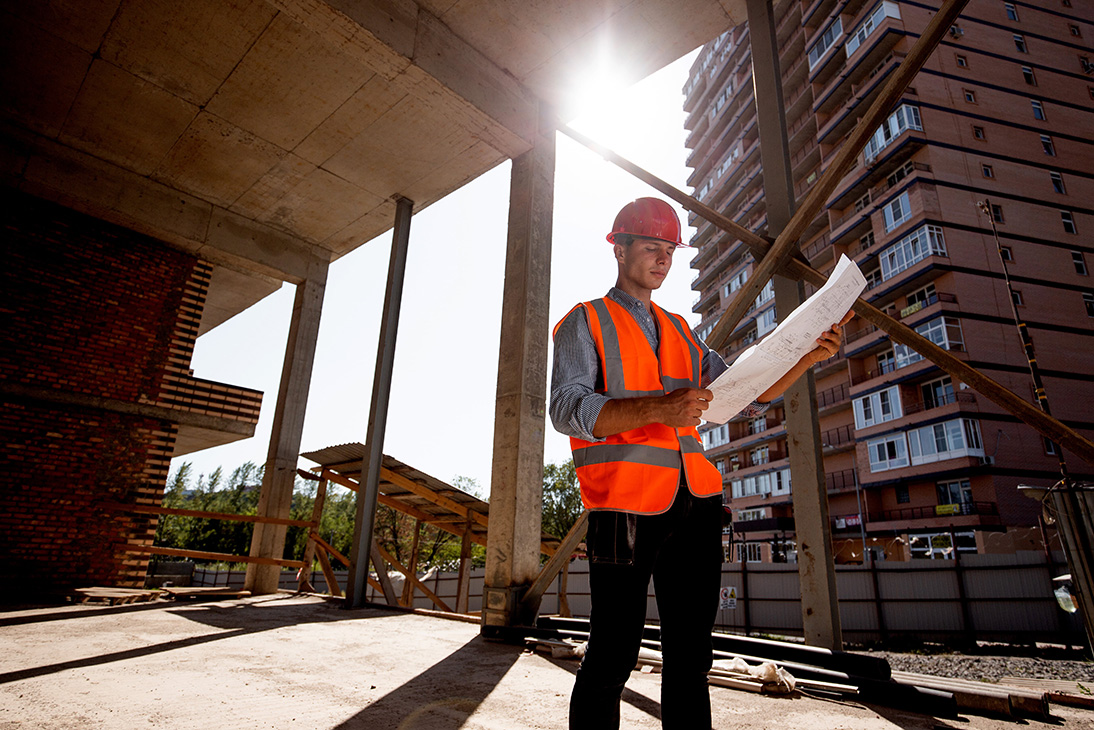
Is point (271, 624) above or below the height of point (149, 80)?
below

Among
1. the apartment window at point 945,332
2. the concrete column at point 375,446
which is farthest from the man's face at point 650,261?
the apartment window at point 945,332

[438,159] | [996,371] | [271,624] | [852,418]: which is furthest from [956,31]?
[271,624]

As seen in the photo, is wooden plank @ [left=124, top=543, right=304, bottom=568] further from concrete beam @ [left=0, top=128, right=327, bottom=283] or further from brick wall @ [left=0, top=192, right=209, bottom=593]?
concrete beam @ [left=0, top=128, right=327, bottom=283]

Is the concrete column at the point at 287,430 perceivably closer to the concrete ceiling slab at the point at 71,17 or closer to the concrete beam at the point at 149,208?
the concrete beam at the point at 149,208

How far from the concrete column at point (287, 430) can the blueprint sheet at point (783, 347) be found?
930 cm

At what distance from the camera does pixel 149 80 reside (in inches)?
283

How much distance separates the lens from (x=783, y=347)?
1695 mm

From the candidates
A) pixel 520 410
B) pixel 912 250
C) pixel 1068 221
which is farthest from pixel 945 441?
pixel 520 410

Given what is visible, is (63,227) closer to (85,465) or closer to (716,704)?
(85,465)

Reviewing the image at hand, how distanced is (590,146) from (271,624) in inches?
206

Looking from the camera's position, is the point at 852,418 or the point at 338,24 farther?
the point at 852,418

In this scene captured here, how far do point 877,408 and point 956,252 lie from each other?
9.99 meters

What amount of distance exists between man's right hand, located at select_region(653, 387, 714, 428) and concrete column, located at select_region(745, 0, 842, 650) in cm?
286

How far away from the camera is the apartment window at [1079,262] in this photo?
33.3m
